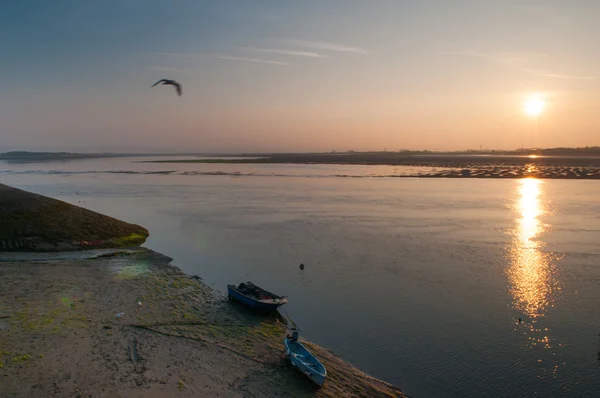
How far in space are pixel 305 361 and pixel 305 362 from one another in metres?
0.07

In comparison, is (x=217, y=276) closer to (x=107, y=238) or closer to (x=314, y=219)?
(x=107, y=238)

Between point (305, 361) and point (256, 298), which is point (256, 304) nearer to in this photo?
point (256, 298)

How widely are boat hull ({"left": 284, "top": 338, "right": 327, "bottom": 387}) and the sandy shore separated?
33cm

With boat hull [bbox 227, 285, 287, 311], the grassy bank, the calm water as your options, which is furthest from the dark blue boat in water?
the grassy bank

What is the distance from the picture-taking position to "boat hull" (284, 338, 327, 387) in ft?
42.8

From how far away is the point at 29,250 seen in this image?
25969mm

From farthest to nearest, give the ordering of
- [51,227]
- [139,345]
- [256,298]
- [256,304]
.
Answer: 1. [51,227]
2. [256,298]
3. [256,304]
4. [139,345]

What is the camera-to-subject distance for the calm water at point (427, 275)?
49.9ft

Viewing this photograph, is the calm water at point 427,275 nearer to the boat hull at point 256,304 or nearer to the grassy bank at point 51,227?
the boat hull at point 256,304

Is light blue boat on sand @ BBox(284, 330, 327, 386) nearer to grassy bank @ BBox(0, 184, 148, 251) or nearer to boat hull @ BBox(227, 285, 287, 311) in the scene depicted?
boat hull @ BBox(227, 285, 287, 311)

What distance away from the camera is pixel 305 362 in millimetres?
13930

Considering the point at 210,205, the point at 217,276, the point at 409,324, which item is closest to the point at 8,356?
the point at 217,276

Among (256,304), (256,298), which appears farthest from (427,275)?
(256,304)

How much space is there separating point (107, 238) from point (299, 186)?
4943cm
